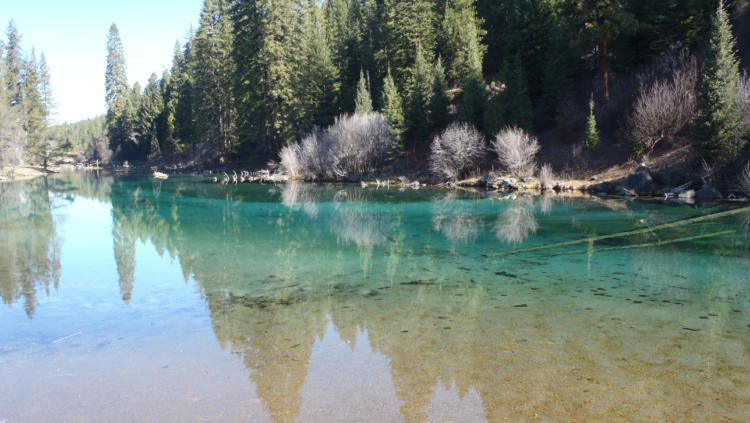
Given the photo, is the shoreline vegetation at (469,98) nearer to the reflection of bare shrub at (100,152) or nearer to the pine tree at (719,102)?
the pine tree at (719,102)

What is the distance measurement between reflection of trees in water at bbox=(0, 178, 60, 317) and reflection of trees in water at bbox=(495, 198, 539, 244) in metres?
13.2

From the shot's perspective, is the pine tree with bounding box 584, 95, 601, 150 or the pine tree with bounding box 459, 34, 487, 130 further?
the pine tree with bounding box 459, 34, 487, 130

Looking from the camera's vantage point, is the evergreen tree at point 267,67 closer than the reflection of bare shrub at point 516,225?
No

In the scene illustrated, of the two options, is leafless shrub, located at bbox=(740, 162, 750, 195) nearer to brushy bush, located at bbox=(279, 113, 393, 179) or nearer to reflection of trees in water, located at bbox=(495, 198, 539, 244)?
reflection of trees in water, located at bbox=(495, 198, 539, 244)

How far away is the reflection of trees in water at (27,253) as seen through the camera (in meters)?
11.8

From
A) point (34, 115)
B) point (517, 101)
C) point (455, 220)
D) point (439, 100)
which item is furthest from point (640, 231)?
point (34, 115)

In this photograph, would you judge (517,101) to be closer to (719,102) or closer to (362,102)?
(719,102)

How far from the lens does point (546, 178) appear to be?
106 ft

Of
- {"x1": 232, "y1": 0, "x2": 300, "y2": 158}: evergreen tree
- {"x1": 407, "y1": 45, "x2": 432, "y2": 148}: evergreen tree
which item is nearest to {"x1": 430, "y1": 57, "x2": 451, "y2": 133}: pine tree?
{"x1": 407, "y1": 45, "x2": 432, "y2": 148}: evergreen tree

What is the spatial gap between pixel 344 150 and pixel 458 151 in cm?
1115

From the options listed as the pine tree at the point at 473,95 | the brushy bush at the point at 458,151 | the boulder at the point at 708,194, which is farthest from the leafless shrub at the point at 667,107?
the pine tree at the point at 473,95

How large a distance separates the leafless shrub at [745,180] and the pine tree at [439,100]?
23.1m

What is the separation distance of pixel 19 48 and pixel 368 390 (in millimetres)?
84139

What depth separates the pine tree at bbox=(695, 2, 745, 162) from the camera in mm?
25312
